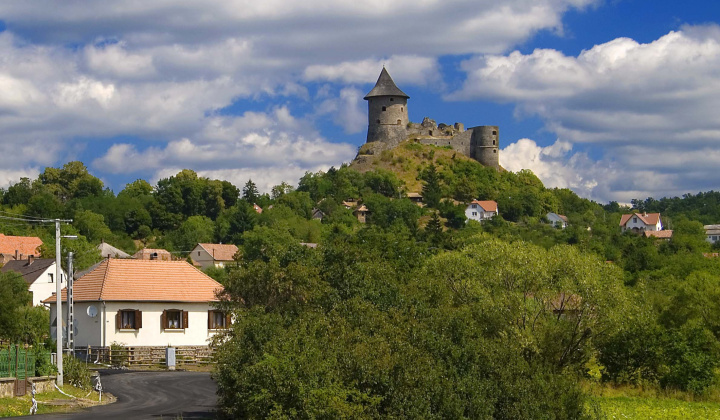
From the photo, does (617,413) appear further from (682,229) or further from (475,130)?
(475,130)

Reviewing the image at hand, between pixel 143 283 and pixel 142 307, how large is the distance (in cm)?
159

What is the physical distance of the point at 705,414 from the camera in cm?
3028

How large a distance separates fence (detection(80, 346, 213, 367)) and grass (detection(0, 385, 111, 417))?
39.6ft

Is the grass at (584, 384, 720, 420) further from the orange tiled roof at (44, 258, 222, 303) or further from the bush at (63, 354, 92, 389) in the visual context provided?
the orange tiled roof at (44, 258, 222, 303)

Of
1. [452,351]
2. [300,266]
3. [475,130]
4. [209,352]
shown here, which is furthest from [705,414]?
[475,130]

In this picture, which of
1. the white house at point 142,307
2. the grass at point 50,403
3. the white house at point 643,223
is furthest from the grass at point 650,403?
the white house at point 643,223

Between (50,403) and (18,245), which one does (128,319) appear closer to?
(50,403)

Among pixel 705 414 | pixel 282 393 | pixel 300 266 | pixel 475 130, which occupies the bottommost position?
pixel 705 414

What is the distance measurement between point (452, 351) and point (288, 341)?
4.25 m

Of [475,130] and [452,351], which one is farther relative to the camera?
[475,130]

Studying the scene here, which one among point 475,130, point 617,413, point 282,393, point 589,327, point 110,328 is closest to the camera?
point 282,393

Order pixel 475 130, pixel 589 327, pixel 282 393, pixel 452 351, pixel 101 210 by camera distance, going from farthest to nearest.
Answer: pixel 475 130 → pixel 101 210 → pixel 589 327 → pixel 452 351 → pixel 282 393

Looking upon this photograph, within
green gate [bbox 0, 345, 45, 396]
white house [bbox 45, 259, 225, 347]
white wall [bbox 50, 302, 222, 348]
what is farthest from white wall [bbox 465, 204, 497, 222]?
green gate [bbox 0, 345, 45, 396]

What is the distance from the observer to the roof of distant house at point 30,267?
68.9m
